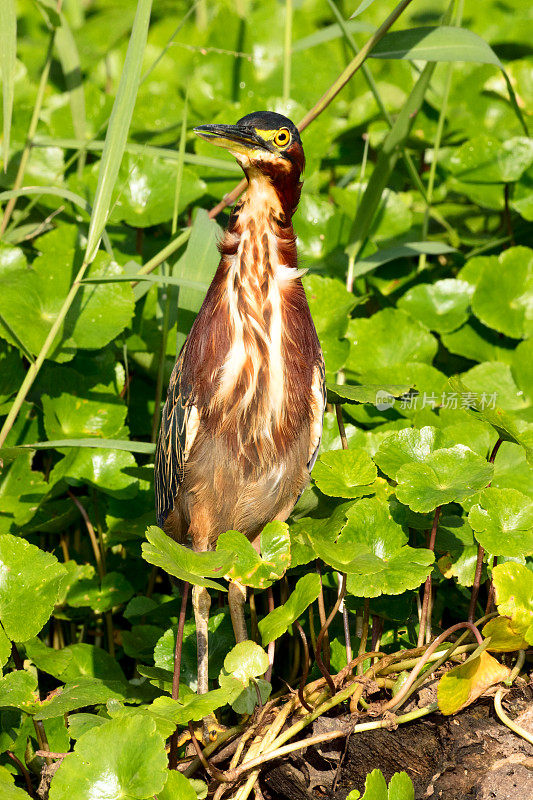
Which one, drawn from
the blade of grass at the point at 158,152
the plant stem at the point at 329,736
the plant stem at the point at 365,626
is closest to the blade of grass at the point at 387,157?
the blade of grass at the point at 158,152

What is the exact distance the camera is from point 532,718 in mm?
2195

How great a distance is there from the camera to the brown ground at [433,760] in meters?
2.10

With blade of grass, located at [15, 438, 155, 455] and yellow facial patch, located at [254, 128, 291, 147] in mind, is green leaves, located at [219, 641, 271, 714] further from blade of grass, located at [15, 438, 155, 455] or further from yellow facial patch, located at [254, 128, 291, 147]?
yellow facial patch, located at [254, 128, 291, 147]

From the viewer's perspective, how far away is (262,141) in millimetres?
2336

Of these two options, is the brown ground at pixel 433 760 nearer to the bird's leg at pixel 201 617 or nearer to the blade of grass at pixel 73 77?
the bird's leg at pixel 201 617

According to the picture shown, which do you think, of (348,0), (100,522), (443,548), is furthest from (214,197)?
(348,0)

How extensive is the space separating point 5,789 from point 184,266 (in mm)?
1663

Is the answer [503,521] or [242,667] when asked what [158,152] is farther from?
[242,667]

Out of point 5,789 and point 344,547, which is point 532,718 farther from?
point 5,789

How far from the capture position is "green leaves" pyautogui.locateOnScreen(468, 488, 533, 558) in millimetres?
2283

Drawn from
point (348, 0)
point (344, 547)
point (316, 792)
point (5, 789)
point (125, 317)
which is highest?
point (348, 0)

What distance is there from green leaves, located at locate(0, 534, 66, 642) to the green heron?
45 cm

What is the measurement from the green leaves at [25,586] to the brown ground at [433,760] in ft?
2.32

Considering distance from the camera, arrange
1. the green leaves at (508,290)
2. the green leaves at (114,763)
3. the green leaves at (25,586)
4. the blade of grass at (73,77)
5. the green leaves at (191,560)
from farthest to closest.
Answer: the blade of grass at (73,77) < the green leaves at (508,290) < the green leaves at (25,586) < the green leaves at (191,560) < the green leaves at (114,763)
